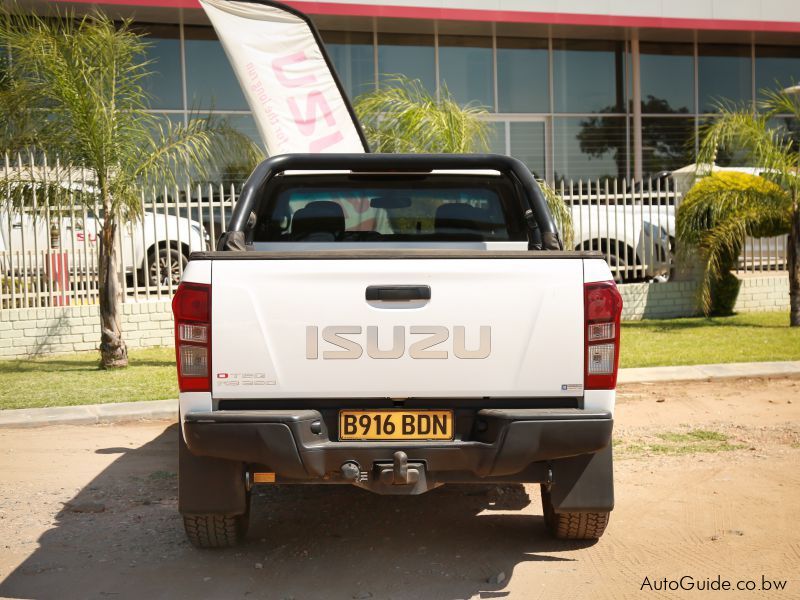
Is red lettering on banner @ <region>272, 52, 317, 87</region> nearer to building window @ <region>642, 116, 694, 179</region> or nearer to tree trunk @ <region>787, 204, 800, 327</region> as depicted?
tree trunk @ <region>787, 204, 800, 327</region>

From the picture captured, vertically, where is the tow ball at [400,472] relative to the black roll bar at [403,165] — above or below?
below

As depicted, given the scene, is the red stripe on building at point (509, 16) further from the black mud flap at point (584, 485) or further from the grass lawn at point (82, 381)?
the black mud flap at point (584, 485)

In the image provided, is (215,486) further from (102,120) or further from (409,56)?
(409,56)

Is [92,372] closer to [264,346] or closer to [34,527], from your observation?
[34,527]

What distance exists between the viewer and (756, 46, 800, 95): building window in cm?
2223

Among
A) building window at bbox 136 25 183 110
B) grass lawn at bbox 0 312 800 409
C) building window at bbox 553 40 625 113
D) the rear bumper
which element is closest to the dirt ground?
the rear bumper

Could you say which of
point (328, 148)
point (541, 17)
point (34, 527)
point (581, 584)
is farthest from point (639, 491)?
point (541, 17)

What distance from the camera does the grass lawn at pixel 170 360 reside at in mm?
8875

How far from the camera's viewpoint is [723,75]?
21938 mm

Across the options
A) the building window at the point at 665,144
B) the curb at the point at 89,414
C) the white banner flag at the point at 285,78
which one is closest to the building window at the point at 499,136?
the building window at the point at 665,144

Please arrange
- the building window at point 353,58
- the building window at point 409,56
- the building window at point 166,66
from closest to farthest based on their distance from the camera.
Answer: the building window at point 166,66
the building window at point 353,58
the building window at point 409,56

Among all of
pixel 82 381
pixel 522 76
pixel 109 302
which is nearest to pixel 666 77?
pixel 522 76

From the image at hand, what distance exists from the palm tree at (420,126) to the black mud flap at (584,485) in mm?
8487

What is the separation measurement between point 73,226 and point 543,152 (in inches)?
468
